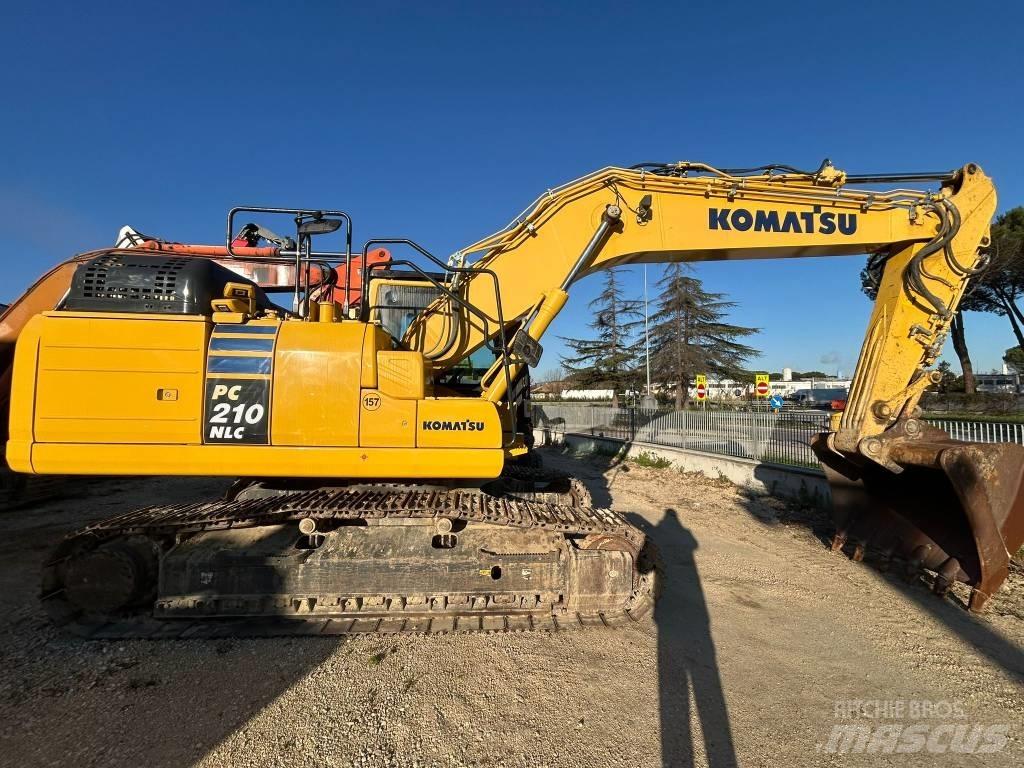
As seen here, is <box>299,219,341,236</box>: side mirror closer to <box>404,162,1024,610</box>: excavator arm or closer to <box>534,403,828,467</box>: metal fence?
<box>404,162,1024,610</box>: excavator arm

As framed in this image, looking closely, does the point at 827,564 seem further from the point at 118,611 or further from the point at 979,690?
the point at 118,611

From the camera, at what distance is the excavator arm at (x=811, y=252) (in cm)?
517

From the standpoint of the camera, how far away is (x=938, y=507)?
17.4 ft

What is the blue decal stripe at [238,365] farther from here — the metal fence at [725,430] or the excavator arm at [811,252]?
the metal fence at [725,430]

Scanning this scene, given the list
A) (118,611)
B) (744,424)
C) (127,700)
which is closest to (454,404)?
(127,700)

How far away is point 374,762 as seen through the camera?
9.21ft

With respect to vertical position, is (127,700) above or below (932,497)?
below

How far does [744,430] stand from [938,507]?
21.9ft

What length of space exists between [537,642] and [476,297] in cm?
320

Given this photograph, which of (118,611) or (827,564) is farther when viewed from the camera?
(827,564)

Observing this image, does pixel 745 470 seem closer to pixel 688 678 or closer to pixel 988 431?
pixel 988 431

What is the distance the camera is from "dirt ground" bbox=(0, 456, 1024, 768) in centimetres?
288

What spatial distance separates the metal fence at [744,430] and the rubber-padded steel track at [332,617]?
622cm

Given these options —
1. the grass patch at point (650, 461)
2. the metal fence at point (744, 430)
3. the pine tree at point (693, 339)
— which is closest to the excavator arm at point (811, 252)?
the metal fence at point (744, 430)
